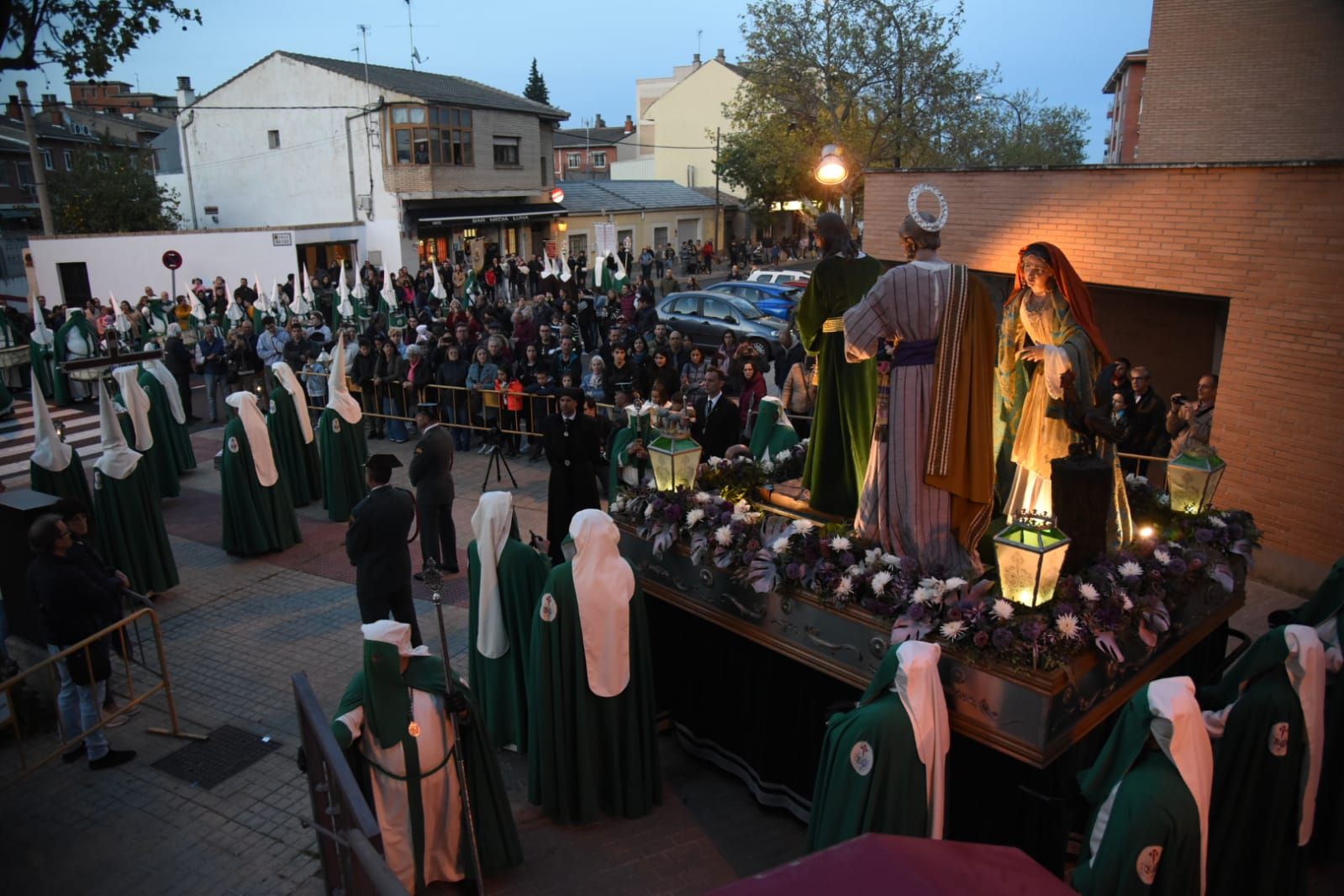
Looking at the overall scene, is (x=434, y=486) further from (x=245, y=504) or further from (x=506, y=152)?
(x=506, y=152)

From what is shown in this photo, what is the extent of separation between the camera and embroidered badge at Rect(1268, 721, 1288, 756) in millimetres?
4609

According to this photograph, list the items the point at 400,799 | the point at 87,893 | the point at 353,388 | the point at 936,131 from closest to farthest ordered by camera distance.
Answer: the point at 400,799 < the point at 87,893 < the point at 353,388 < the point at 936,131

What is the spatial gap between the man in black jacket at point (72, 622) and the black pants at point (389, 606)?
1.83 m

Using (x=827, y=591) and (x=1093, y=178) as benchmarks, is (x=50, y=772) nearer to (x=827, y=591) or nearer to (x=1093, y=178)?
(x=827, y=591)

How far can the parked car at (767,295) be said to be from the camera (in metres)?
24.1

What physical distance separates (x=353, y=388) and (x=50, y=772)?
9759 millimetres

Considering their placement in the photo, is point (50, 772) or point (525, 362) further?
point (525, 362)

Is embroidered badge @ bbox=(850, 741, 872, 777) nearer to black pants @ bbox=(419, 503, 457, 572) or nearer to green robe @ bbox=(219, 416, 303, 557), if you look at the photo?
black pants @ bbox=(419, 503, 457, 572)

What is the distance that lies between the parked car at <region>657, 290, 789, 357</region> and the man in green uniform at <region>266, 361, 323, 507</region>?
32.7 ft

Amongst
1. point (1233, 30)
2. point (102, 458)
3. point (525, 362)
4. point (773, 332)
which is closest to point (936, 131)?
point (773, 332)

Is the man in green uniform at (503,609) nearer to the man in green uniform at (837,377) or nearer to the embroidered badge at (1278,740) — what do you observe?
the man in green uniform at (837,377)

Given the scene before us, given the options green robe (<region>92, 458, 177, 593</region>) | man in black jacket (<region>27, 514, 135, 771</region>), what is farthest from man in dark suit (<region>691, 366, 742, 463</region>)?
green robe (<region>92, 458, 177, 593</region>)

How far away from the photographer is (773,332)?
67.3 ft

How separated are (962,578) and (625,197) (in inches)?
1644
